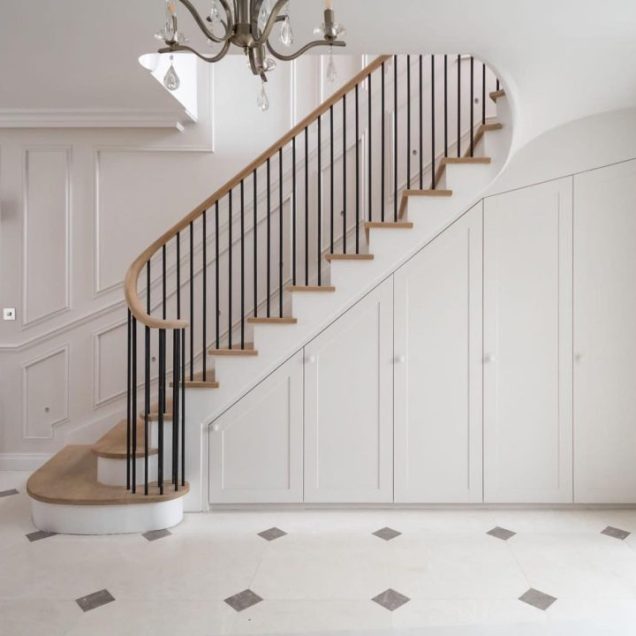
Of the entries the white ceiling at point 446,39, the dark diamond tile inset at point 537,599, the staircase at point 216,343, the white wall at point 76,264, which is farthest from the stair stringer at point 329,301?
the dark diamond tile inset at point 537,599

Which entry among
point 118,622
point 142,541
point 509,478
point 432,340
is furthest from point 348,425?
point 118,622

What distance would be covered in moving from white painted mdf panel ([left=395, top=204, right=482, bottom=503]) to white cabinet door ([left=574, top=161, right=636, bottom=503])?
0.64 m

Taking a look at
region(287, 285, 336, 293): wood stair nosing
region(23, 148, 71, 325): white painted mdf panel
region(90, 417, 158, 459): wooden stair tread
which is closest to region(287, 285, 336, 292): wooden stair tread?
region(287, 285, 336, 293): wood stair nosing

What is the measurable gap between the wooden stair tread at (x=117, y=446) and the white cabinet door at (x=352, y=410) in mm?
1021

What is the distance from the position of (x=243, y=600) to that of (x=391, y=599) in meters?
0.67

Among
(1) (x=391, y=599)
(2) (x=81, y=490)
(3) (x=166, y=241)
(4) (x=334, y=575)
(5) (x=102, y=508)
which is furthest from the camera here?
(3) (x=166, y=241)

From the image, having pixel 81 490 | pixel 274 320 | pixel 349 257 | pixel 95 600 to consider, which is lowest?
pixel 95 600

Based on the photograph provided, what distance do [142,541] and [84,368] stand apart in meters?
1.88

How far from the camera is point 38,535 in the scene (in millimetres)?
3373

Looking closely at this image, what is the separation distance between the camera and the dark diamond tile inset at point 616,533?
11.0ft

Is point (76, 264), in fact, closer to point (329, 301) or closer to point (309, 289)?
point (309, 289)

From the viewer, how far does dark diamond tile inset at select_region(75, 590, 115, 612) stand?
2.62 meters

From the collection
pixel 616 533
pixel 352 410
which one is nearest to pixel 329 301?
pixel 352 410

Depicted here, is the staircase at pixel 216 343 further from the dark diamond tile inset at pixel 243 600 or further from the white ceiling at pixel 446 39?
the dark diamond tile inset at pixel 243 600
